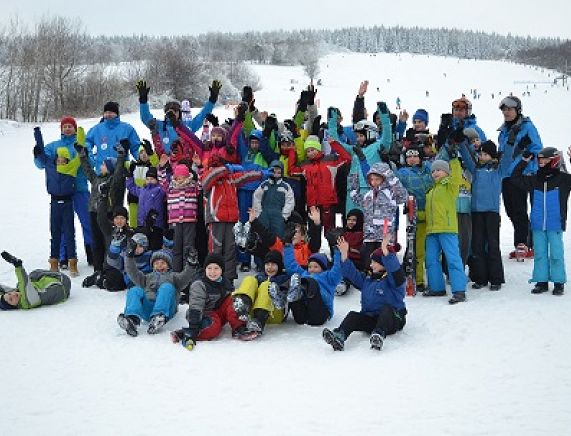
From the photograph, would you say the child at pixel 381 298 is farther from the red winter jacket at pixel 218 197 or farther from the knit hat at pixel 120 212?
the knit hat at pixel 120 212

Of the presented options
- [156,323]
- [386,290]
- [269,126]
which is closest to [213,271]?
[156,323]

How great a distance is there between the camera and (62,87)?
3572cm

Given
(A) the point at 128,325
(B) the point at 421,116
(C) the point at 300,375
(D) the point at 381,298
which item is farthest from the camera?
(B) the point at 421,116

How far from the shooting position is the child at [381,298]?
18.1 feet

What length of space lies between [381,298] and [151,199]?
346 centimetres

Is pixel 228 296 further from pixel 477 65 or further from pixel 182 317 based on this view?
pixel 477 65

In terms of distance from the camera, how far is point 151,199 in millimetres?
7648

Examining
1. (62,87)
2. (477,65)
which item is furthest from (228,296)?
(477,65)

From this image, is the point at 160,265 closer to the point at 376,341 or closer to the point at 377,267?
the point at 377,267

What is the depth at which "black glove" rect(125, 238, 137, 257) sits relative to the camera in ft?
21.2

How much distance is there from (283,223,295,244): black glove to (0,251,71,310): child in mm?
2736

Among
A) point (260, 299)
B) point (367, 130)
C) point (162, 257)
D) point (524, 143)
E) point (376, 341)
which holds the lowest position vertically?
point (376, 341)

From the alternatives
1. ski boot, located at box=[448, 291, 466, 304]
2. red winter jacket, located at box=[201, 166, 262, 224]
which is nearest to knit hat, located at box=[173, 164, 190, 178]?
red winter jacket, located at box=[201, 166, 262, 224]

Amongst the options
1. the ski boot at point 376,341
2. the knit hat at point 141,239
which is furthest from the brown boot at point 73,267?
the ski boot at point 376,341
